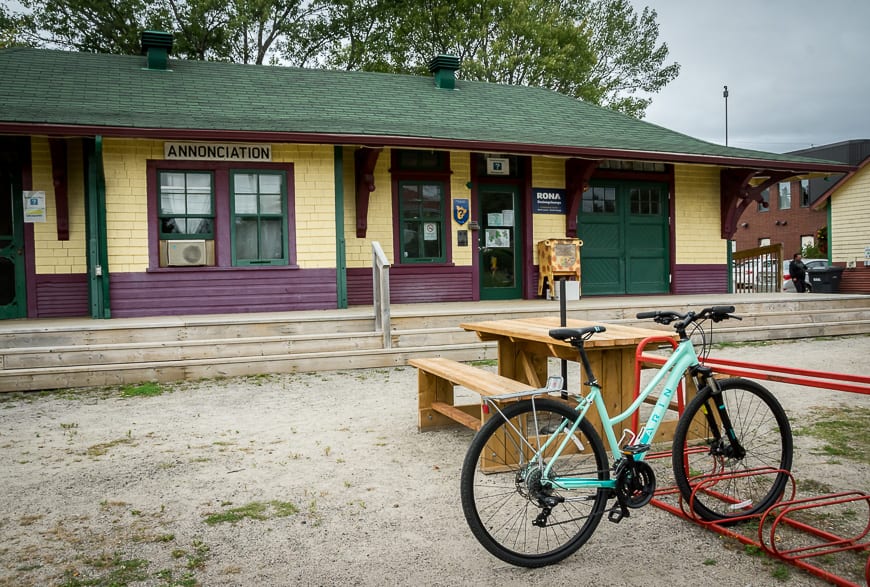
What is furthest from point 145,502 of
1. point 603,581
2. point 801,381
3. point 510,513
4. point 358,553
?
point 801,381

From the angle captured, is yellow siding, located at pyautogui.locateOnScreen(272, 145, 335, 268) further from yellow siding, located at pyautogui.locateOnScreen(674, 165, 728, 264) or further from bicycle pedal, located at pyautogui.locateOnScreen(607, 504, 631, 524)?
bicycle pedal, located at pyautogui.locateOnScreen(607, 504, 631, 524)

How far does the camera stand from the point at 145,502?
3873 mm

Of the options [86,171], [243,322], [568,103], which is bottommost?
[243,322]

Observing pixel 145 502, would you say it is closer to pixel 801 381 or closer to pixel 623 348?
pixel 623 348

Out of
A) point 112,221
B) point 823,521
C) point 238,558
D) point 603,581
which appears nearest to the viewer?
point 603,581

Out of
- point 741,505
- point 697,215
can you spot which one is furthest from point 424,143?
point 741,505

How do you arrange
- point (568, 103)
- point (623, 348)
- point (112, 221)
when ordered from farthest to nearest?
point (568, 103)
point (112, 221)
point (623, 348)

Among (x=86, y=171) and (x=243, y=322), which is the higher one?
(x=86, y=171)

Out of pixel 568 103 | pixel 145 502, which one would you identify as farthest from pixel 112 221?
pixel 568 103

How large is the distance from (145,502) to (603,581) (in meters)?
2.52

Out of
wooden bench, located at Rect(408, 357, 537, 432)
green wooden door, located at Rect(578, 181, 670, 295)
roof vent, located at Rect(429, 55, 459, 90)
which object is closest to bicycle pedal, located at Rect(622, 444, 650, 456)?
wooden bench, located at Rect(408, 357, 537, 432)

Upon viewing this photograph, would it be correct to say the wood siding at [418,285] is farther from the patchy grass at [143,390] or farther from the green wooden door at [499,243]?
the patchy grass at [143,390]

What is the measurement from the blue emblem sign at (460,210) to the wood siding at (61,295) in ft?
19.8

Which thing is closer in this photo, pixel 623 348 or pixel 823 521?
pixel 823 521
